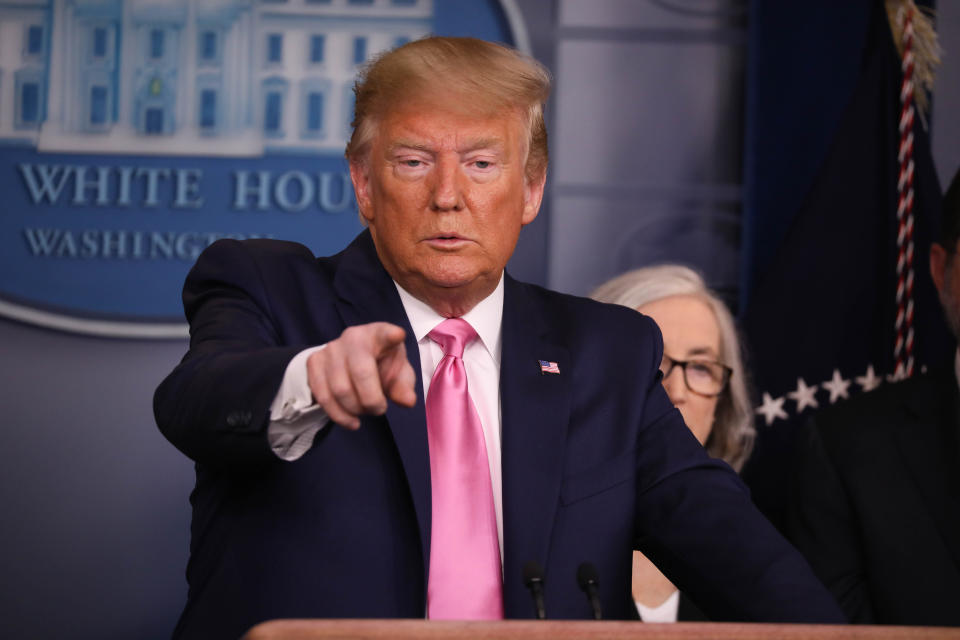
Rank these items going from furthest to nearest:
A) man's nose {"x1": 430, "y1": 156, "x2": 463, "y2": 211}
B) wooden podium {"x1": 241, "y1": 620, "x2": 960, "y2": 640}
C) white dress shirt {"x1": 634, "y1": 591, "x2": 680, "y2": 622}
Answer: white dress shirt {"x1": 634, "y1": 591, "x2": 680, "y2": 622} → man's nose {"x1": 430, "y1": 156, "x2": 463, "y2": 211} → wooden podium {"x1": 241, "y1": 620, "x2": 960, "y2": 640}

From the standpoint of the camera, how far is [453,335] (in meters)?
1.75

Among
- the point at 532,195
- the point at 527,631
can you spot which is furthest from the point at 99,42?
the point at 527,631

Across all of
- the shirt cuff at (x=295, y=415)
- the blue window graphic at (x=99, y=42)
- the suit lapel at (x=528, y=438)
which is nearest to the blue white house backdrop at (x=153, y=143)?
the blue window graphic at (x=99, y=42)

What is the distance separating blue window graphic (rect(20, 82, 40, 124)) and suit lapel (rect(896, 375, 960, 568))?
2.49 metres

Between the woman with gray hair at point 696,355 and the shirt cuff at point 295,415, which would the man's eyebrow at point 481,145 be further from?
the woman with gray hair at point 696,355

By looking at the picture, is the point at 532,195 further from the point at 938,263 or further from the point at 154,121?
the point at 154,121

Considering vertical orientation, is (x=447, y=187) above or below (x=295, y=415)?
above

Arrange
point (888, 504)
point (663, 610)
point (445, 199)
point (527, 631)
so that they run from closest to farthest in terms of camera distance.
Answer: point (527, 631) → point (445, 199) → point (888, 504) → point (663, 610)

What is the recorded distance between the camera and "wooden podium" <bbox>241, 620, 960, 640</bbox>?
1054mm

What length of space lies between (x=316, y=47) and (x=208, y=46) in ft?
1.01

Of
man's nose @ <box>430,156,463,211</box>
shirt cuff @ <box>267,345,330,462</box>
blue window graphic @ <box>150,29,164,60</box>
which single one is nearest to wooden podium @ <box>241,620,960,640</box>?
shirt cuff @ <box>267,345,330,462</box>

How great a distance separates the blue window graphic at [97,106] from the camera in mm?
3176

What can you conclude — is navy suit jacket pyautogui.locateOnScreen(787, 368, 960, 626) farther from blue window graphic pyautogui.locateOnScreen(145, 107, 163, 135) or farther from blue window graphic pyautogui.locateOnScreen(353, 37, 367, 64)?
blue window graphic pyautogui.locateOnScreen(145, 107, 163, 135)

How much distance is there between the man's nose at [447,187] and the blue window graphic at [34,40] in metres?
1.94
